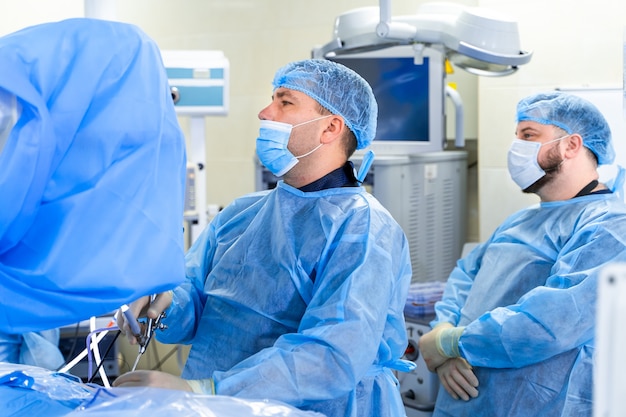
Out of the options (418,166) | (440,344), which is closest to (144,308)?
(440,344)

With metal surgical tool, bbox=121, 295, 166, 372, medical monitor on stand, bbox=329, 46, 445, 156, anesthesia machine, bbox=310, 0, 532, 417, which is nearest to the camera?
metal surgical tool, bbox=121, 295, 166, 372

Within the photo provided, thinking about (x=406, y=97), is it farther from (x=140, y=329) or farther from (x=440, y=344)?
(x=140, y=329)

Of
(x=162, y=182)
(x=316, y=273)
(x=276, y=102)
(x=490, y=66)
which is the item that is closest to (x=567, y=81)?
(x=490, y=66)

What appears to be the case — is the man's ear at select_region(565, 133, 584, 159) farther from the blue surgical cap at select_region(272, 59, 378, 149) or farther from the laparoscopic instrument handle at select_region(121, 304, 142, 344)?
the laparoscopic instrument handle at select_region(121, 304, 142, 344)

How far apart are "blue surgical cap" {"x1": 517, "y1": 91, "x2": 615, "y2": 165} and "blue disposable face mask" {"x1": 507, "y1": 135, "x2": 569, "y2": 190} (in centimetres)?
5

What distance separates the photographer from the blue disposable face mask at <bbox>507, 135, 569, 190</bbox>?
95.0 inches

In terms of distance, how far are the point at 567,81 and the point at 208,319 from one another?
206cm

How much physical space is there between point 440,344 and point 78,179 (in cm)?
143

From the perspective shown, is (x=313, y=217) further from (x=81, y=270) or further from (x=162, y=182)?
(x=81, y=270)

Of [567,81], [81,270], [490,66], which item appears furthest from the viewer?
[567,81]

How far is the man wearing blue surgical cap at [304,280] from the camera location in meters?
1.55

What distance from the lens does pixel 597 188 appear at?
7.71ft

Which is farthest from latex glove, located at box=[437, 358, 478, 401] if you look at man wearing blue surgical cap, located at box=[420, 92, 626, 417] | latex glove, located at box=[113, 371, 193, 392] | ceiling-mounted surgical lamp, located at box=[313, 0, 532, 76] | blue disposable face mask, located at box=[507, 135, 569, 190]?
latex glove, located at box=[113, 371, 193, 392]

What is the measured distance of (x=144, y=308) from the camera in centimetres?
179
